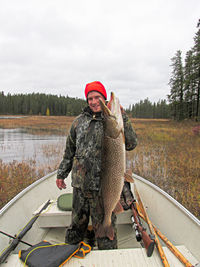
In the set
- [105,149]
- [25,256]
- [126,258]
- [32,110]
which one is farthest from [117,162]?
[32,110]

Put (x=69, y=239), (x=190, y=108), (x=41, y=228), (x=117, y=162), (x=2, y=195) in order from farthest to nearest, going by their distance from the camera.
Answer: (x=190, y=108)
(x=2, y=195)
(x=41, y=228)
(x=69, y=239)
(x=117, y=162)

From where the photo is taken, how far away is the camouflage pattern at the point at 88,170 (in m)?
2.19

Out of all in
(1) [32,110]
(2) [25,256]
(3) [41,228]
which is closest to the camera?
(2) [25,256]

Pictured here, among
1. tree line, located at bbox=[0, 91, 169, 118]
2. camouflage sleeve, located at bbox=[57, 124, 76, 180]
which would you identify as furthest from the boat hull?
tree line, located at bbox=[0, 91, 169, 118]

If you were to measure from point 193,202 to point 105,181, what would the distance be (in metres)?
3.20

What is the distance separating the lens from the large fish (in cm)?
187

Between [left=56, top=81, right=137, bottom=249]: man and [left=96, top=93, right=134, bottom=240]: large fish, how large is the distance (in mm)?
153

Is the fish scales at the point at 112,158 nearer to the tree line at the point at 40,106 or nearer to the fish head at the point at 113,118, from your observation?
the fish head at the point at 113,118

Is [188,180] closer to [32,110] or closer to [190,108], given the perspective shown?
[190,108]

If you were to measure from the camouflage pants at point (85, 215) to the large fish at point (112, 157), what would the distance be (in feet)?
0.73

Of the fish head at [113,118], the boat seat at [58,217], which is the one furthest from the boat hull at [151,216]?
the fish head at [113,118]

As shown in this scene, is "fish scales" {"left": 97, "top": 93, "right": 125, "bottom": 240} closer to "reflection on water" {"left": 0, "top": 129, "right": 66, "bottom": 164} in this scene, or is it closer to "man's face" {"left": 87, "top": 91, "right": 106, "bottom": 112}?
"man's face" {"left": 87, "top": 91, "right": 106, "bottom": 112}

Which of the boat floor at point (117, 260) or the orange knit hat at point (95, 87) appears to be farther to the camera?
the orange knit hat at point (95, 87)

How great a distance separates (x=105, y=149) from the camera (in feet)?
6.54
